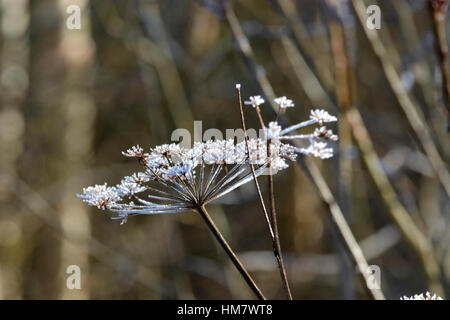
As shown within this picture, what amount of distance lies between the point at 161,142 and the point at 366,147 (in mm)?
2038

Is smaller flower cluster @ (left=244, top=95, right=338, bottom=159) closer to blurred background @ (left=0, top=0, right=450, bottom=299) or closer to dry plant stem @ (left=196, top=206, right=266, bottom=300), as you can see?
dry plant stem @ (left=196, top=206, right=266, bottom=300)

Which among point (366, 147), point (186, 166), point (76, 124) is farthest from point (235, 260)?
point (76, 124)

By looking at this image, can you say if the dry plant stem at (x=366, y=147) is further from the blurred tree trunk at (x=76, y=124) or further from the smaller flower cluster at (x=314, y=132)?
the blurred tree trunk at (x=76, y=124)

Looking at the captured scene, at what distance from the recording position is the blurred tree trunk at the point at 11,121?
5.66m

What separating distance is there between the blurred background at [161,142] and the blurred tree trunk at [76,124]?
2 cm

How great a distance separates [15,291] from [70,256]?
2.83 ft

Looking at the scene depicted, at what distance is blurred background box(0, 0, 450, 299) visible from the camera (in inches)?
153

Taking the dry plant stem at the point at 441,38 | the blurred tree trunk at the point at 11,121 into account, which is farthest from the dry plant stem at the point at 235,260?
the blurred tree trunk at the point at 11,121

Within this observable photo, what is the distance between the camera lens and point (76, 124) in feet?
21.7

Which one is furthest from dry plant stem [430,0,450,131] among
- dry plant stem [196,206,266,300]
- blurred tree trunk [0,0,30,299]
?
blurred tree trunk [0,0,30,299]

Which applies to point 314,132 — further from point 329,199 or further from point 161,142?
point 161,142

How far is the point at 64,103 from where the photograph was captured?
6523 mm

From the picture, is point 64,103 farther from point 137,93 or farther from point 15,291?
point 15,291

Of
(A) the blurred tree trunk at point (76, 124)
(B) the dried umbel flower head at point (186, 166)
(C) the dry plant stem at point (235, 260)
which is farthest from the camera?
(A) the blurred tree trunk at point (76, 124)
